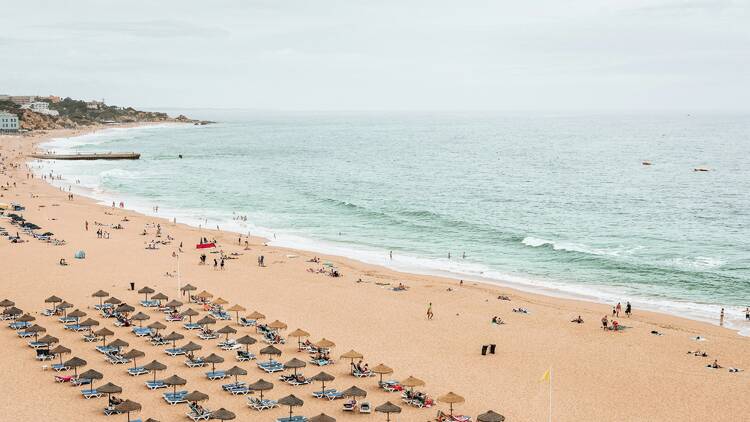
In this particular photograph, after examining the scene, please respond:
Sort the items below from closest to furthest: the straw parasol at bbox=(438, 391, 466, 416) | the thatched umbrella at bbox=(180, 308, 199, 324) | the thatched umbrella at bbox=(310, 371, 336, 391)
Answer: the straw parasol at bbox=(438, 391, 466, 416) → the thatched umbrella at bbox=(310, 371, 336, 391) → the thatched umbrella at bbox=(180, 308, 199, 324)

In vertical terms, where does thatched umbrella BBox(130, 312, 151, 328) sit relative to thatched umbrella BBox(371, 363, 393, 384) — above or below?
below

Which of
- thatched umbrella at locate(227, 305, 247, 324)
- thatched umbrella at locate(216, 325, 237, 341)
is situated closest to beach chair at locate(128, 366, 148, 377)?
thatched umbrella at locate(216, 325, 237, 341)

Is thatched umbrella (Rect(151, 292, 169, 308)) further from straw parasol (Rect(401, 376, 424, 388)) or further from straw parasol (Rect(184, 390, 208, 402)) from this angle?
straw parasol (Rect(401, 376, 424, 388))

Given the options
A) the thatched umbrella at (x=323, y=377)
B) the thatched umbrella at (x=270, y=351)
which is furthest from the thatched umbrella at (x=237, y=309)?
the thatched umbrella at (x=323, y=377)

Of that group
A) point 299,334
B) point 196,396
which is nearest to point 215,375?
point 196,396

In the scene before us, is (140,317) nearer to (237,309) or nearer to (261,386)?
(237,309)

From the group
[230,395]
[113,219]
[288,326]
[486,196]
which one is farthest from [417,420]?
[486,196]
